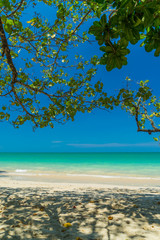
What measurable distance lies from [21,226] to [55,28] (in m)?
4.78

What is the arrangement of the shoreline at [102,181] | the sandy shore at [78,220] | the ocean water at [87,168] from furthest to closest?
1. the ocean water at [87,168]
2. the shoreline at [102,181]
3. the sandy shore at [78,220]

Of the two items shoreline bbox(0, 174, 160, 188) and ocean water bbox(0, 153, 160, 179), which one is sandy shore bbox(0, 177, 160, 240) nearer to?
shoreline bbox(0, 174, 160, 188)

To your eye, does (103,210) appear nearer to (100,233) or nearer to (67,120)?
(100,233)

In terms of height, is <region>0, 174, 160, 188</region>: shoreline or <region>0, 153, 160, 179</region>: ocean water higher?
<region>0, 153, 160, 179</region>: ocean water

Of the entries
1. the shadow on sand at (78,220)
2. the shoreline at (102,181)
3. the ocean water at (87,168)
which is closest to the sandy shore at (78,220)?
the shadow on sand at (78,220)

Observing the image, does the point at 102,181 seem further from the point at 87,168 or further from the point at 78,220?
the point at 87,168

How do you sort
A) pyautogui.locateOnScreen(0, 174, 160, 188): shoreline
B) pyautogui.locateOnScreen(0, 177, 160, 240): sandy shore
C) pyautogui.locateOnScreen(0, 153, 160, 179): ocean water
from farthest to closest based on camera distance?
pyautogui.locateOnScreen(0, 153, 160, 179): ocean water, pyautogui.locateOnScreen(0, 174, 160, 188): shoreline, pyautogui.locateOnScreen(0, 177, 160, 240): sandy shore

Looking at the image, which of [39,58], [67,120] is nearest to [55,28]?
[39,58]

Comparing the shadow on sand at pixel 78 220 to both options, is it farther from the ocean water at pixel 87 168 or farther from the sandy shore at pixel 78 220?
the ocean water at pixel 87 168

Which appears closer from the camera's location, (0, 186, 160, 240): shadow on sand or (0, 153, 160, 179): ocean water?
(0, 186, 160, 240): shadow on sand

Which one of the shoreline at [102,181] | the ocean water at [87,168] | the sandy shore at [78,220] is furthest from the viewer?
the ocean water at [87,168]

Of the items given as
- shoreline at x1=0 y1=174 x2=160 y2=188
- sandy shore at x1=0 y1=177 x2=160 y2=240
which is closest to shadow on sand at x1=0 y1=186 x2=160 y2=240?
sandy shore at x1=0 y1=177 x2=160 y2=240

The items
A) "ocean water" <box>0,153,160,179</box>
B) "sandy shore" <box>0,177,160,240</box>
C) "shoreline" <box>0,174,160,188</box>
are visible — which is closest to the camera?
"sandy shore" <box>0,177,160,240</box>

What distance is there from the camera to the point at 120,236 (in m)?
2.88
